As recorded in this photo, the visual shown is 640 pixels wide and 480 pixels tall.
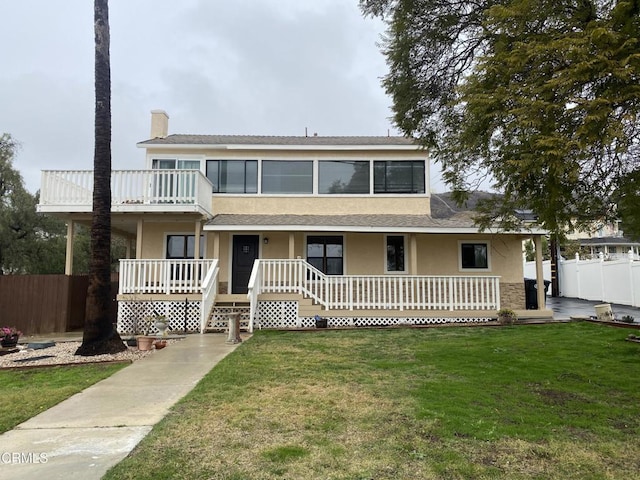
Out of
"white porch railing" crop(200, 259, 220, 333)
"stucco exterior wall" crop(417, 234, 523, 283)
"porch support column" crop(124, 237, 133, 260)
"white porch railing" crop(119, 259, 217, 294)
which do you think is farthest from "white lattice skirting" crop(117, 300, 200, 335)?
"stucco exterior wall" crop(417, 234, 523, 283)

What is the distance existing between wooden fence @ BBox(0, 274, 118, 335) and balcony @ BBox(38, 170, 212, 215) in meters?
2.21

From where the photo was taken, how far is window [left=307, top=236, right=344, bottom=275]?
591 inches

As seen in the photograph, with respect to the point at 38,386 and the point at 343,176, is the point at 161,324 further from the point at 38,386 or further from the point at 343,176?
the point at 343,176

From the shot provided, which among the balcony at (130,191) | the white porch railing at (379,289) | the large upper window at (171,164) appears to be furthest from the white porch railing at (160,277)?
the large upper window at (171,164)

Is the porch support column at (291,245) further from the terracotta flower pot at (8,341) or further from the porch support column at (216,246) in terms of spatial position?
the terracotta flower pot at (8,341)

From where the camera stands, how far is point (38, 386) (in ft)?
20.4

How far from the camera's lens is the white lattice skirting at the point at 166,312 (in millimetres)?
12273

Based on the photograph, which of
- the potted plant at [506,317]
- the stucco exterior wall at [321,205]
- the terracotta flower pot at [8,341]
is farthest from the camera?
the stucco exterior wall at [321,205]

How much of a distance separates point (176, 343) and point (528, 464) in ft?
27.5

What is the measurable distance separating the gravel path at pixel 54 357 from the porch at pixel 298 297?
9.79 feet

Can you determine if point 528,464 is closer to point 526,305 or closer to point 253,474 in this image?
point 253,474

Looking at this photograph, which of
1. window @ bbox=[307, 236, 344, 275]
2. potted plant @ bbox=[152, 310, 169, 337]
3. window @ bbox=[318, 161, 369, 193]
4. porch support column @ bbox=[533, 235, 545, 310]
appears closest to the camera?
potted plant @ bbox=[152, 310, 169, 337]

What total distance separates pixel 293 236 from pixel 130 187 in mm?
5384

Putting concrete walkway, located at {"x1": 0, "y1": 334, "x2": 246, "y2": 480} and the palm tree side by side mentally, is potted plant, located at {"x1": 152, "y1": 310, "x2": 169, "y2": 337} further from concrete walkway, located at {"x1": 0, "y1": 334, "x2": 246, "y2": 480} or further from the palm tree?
concrete walkway, located at {"x1": 0, "y1": 334, "x2": 246, "y2": 480}
